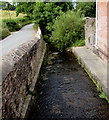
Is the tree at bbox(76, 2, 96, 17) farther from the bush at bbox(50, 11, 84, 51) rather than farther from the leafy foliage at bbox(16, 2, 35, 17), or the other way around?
the bush at bbox(50, 11, 84, 51)

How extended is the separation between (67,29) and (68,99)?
1217 cm

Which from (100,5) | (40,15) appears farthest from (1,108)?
(40,15)

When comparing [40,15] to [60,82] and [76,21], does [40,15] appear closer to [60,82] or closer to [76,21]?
[76,21]

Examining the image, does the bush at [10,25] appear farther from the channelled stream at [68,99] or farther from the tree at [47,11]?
the channelled stream at [68,99]

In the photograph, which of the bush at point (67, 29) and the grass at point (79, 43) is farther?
the bush at point (67, 29)

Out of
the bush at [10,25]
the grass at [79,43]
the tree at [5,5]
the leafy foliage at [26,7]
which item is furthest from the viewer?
the tree at [5,5]

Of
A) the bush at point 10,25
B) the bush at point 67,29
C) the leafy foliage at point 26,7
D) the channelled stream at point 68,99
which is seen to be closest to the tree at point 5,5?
the bush at point 10,25

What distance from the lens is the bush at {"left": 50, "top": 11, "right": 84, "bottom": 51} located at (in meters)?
18.0

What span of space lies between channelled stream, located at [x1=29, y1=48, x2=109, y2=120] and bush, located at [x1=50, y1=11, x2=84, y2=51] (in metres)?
8.67

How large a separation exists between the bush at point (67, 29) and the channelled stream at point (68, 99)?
8668 mm

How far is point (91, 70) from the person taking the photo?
8.83m

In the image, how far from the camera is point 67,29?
18.2 meters

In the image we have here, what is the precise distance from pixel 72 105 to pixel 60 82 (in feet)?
8.33

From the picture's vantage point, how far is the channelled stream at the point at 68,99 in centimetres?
580
